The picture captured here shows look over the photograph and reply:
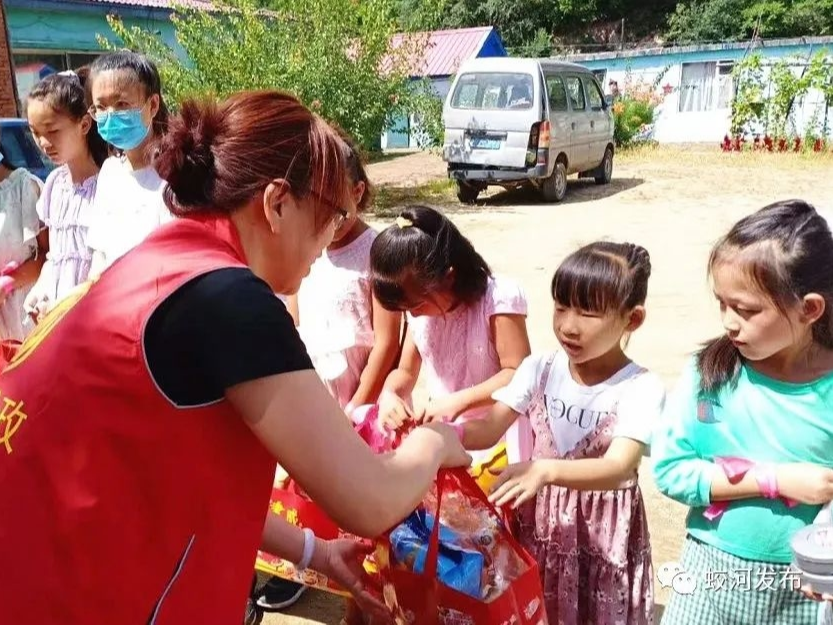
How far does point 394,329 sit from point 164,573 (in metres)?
1.45

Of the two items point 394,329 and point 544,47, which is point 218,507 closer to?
point 394,329

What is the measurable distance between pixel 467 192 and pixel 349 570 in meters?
10.7

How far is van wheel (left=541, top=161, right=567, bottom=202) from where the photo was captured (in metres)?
11.9

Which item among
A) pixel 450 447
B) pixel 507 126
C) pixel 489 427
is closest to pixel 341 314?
pixel 489 427

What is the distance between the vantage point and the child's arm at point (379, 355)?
252cm

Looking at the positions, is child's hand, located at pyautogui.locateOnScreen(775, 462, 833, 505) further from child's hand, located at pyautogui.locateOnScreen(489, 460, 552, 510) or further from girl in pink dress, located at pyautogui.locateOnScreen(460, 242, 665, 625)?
child's hand, located at pyautogui.locateOnScreen(489, 460, 552, 510)

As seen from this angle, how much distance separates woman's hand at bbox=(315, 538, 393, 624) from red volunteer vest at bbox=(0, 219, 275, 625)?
591 millimetres

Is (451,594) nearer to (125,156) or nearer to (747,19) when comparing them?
(125,156)

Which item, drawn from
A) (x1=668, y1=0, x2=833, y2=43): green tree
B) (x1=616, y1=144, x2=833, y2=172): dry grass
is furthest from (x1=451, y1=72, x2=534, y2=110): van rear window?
(x1=668, y1=0, x2=833, y2=43): green tree

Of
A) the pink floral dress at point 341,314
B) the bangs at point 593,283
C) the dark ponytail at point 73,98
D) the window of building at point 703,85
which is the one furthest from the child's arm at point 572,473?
the window of building at point 703,85

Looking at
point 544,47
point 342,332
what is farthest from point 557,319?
point 544,47

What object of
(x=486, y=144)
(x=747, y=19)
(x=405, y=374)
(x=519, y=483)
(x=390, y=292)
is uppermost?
(x=747, y=19)

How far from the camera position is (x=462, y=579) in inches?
67.8

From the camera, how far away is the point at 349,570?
1.78 meters
